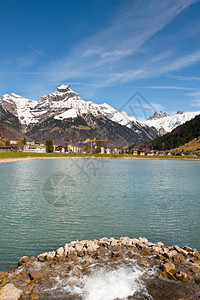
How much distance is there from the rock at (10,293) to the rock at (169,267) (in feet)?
27.1

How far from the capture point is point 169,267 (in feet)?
47.5

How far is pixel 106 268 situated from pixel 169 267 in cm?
388

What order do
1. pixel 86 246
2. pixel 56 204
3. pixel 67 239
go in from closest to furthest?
pixel 86 246, pixel 67 239, pixel 56 204

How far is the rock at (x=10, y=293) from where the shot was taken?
11.5 metres

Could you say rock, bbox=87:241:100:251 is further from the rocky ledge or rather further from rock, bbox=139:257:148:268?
rock, bbox=139:257:148:268

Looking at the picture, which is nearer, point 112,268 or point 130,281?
point 130,281

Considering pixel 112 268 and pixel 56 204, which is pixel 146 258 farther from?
pixel 56 204

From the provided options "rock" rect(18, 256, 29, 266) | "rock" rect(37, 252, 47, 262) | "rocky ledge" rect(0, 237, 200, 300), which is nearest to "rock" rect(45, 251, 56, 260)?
"rocky ledge" rect(0, 237, 200, 300)

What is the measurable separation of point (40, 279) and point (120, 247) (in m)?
6.54

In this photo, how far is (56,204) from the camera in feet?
106

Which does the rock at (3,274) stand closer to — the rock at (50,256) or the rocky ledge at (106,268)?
the rocky ledge at (106,268)

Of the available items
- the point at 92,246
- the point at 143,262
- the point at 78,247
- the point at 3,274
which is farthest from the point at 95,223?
the point at 3,274

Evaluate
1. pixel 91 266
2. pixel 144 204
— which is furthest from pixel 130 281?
pixel 144 204

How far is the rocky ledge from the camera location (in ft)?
40.7
